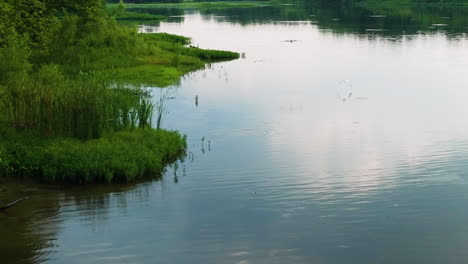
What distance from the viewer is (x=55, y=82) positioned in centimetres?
3067

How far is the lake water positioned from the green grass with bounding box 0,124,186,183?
24.5 inches

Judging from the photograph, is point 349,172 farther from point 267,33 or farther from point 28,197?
point 267,33

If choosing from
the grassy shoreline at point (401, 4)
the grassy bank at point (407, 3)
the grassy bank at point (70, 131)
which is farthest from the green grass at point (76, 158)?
the grassy shoreline at point (401, 4)

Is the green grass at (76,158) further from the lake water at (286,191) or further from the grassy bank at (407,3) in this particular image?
the grassy bank at (407,3)

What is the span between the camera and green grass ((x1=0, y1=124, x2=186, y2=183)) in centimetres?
2338

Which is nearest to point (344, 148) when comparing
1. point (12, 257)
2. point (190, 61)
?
point (12, 257)

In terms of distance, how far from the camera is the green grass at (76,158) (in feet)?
76.7

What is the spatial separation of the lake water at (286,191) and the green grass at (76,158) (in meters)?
0.62

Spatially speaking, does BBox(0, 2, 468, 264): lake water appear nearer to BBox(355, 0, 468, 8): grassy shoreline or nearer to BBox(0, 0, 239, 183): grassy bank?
BBox(0, 0, 239, 183): grassy bank

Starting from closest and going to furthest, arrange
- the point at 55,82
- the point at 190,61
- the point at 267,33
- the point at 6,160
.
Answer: the point at 6,160
the point at 55,82
the point at 190,61
the point at 267,33

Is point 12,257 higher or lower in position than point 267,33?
lower

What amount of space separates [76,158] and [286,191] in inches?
313

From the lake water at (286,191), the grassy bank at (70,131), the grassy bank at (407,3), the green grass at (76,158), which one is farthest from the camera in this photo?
the grassy bank at (407,3)

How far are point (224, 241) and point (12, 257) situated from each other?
6.03 m
